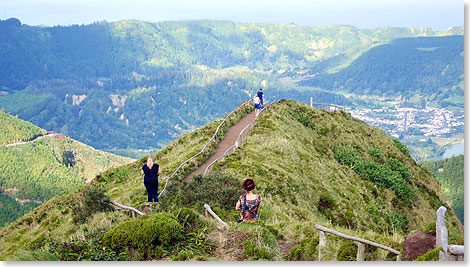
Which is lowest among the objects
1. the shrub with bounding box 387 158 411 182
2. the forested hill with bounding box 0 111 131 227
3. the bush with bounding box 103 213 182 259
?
the forested hill with bounding box 0 111 131 227

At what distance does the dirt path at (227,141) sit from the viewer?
1028 inches

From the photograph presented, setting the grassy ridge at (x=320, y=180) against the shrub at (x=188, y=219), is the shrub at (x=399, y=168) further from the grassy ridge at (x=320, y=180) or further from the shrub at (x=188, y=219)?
the shrub at (x=188, y=219)

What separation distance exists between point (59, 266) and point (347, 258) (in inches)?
256

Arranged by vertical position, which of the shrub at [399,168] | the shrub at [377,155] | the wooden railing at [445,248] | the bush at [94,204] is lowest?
the shrub at [399,168]

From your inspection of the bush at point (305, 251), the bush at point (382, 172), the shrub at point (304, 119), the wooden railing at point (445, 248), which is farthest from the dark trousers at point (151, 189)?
the shrub at point (304, 119)

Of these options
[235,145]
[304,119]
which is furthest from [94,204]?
[304,119]

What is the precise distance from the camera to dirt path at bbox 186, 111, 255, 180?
1028 inches

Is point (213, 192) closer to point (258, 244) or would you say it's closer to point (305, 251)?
point (258, 244)

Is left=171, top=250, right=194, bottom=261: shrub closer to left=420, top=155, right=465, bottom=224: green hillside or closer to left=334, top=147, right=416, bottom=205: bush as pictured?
left=334, top=147, right=416, bottom=205: bush

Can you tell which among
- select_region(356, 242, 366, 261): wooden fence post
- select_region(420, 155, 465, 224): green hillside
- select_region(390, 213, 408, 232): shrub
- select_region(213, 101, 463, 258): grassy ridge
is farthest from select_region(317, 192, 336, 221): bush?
select_region(420, 155, 465, 224): green hillside

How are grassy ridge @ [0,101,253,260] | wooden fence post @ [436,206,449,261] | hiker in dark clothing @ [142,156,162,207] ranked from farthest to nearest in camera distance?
hiker in dark clothing @ [142,156,162,207] < grassy ridge @ [0,101,253,260] < wooden fence post @ [436,206,449,261]

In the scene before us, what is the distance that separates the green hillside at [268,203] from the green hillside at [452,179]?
69.1m

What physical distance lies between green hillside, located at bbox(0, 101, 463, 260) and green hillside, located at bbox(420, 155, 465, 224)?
69069 mm

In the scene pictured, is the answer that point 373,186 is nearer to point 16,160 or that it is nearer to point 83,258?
point 83,258
